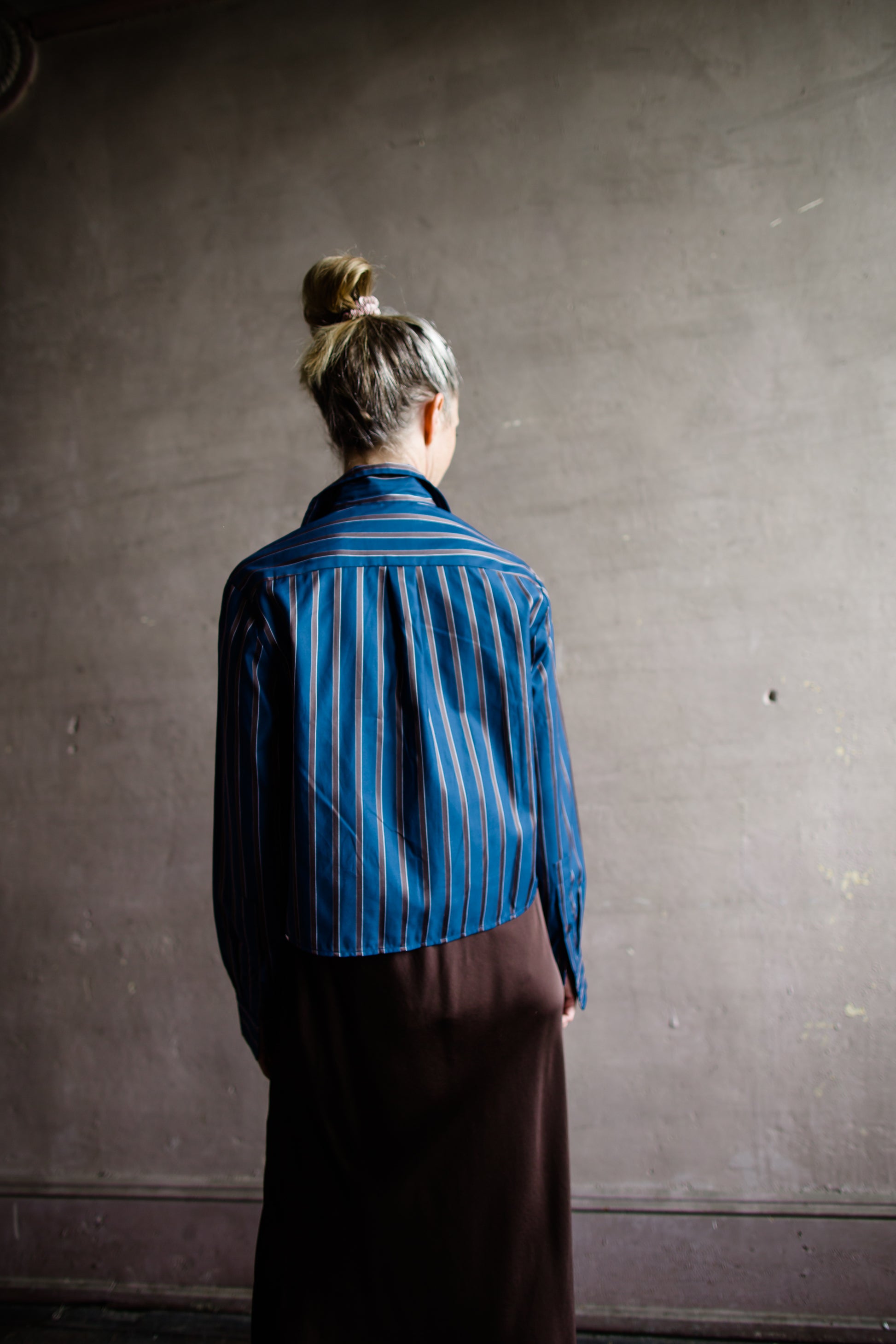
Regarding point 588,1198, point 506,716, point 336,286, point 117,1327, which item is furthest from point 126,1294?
point 336,286

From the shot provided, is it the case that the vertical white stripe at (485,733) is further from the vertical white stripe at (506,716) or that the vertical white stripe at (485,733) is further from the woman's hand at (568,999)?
the woman's hand at (568,999)

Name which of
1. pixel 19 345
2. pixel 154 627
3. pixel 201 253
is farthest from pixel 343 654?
pixel 19 345

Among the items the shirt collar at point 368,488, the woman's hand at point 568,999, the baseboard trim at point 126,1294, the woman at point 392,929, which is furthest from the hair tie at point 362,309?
the baseboard trim at point 126,1294

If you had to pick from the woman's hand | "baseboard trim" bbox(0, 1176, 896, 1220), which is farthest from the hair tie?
"baseboard trim" bbox(0, 1176, 896, 1220)

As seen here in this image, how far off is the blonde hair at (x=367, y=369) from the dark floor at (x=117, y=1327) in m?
1.67

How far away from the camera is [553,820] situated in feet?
3.26

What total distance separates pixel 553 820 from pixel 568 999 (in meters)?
0.27

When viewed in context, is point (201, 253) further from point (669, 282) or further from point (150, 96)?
point (669, 282)

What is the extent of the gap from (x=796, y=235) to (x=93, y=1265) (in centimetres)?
257

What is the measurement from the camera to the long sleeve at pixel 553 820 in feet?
3.26

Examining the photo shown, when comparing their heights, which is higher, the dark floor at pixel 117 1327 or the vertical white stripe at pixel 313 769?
the vertical white stripe at pixel 313 769

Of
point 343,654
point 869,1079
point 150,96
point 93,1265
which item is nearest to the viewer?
point 343,654

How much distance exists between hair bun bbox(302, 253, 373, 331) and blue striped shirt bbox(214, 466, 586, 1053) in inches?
9.9

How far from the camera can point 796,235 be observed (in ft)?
4.89
